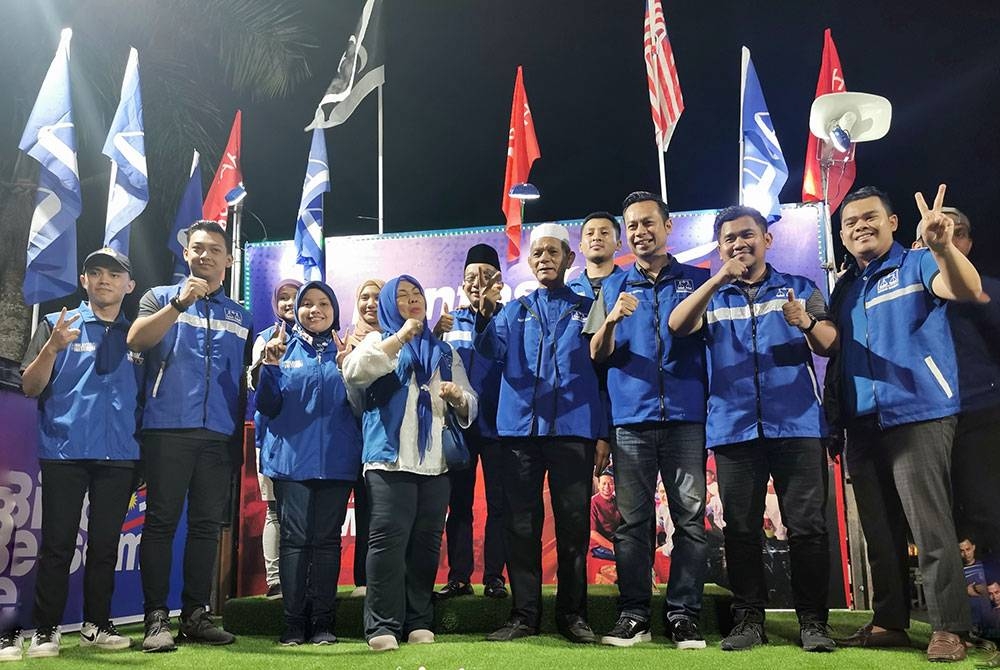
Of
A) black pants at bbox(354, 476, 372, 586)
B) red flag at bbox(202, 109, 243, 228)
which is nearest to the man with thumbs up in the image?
black pants at bbox(354, 476, 372, 586)

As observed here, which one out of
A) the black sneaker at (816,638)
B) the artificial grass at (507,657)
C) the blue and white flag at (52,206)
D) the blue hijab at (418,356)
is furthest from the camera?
the blue and white flag at (52,206)

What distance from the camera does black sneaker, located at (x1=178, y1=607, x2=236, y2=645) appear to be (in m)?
4.02

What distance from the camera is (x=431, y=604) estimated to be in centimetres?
422

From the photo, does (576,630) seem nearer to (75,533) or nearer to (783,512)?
(783,512)

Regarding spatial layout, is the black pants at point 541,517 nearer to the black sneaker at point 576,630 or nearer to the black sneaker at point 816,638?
the black sneaker at point 576,630

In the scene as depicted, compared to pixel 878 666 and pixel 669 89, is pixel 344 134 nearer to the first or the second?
pixel 669 89

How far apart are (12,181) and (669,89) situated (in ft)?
25.2

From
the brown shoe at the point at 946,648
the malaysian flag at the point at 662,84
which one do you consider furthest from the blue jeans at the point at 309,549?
the malaysian flag at the point at 662,84

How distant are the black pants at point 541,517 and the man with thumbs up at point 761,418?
26.8 inches

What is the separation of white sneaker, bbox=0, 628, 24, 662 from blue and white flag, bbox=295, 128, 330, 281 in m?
4.77

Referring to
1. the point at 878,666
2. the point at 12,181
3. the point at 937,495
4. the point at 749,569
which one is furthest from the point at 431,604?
the point at 12,181

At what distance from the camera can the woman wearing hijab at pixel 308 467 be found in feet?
13.5

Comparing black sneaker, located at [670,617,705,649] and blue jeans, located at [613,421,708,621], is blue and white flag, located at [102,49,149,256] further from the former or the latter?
black sneaker, located at [670,617,705,649]

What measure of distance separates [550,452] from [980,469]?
201cm
